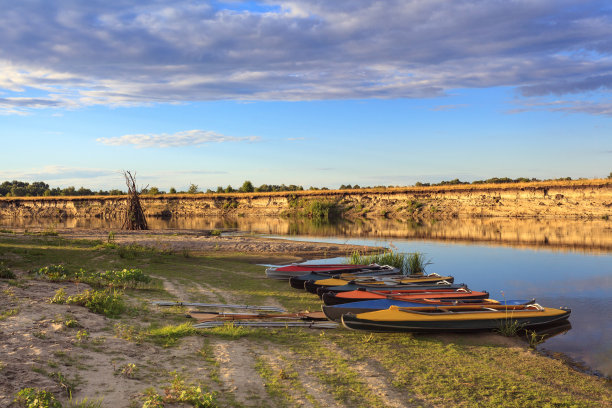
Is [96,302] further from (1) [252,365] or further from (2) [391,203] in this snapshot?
(2) [391,203]

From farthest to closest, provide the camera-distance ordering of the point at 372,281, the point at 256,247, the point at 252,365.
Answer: the point at 256,247
the point at 372,281
the point at 252,365

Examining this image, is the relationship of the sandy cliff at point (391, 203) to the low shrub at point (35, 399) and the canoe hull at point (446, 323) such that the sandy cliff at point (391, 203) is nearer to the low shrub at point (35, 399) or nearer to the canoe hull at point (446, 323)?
the canoe hull at point (446, 323)

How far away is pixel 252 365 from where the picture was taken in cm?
799

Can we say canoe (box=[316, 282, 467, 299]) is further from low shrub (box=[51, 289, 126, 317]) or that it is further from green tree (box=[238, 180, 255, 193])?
green tree (box=[238, 180, 255, 193])

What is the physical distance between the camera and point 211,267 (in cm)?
2016

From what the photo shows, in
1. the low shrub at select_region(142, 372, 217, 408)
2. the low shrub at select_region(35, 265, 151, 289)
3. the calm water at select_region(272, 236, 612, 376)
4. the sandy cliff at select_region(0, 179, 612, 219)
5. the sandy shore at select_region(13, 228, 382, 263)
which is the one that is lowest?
the calm water at select_region(272, 236, 612, 376)

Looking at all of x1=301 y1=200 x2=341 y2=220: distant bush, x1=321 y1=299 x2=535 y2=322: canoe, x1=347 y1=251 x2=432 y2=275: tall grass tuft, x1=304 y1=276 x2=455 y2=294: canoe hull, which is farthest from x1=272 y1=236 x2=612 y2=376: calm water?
x1=301 y1=200 x2=341 y2=220: distant bush

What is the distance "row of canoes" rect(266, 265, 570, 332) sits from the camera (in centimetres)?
1040

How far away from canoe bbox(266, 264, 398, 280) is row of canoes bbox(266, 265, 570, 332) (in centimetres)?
159

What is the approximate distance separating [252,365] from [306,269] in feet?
34.4

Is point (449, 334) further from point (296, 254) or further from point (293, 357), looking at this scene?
point (296, 254)

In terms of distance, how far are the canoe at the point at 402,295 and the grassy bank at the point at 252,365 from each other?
2029mm

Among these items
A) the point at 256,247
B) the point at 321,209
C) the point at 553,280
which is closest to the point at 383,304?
the point at 553,280

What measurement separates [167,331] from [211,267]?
36.1 feet
